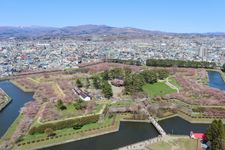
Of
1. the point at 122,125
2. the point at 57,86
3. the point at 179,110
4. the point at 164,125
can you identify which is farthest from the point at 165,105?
the point at 57,86

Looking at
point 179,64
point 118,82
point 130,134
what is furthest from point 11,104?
point 179,64

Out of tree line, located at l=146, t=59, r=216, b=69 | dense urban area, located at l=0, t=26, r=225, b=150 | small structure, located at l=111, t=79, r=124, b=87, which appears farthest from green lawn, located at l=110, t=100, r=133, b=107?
tree line, located at l=146, t=59, r=216, b=69

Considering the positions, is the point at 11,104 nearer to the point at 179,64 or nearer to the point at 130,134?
the point at 130,134

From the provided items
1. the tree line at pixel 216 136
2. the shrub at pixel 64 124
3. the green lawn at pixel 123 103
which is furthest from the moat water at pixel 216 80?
the shrub at pixel 64 124

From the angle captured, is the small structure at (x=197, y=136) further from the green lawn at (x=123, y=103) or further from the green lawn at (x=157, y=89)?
the green lawn at (x=157, y=89)

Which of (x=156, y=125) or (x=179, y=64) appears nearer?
(x=156, y=125)
